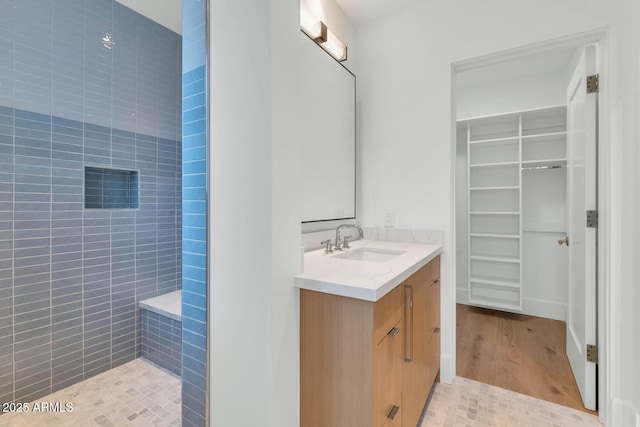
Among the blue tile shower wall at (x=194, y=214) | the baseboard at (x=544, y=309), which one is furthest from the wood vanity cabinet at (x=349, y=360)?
the baseboard at (x=544, y=309)

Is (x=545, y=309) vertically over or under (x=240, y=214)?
under

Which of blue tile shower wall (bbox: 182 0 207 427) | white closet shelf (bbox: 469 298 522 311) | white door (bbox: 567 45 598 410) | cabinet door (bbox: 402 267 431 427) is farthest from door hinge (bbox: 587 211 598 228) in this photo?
blue tile shower wall (bbox: 182 0 207 427)

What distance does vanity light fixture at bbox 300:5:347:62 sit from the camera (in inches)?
69.9

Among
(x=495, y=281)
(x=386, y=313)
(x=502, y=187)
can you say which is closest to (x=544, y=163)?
(x=502, y=187)

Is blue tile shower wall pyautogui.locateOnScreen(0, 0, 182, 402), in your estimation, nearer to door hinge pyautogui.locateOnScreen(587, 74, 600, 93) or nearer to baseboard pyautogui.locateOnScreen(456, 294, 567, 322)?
door hinge pyautogui.locateOnScreen(587, 74, 600, 93)

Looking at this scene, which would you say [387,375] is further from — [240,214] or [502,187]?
[502,187]

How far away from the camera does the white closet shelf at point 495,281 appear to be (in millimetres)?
3005

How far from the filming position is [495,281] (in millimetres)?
3104

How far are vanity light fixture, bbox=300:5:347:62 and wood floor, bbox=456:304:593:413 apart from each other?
2.42m

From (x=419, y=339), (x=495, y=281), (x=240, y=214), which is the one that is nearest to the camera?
(x=240, y=214)

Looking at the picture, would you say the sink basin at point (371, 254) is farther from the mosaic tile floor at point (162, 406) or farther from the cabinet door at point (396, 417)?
the mosaic tile floor at point (162, 406)

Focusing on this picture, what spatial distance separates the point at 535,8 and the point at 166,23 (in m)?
2.06

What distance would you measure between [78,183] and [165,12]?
2.80ft

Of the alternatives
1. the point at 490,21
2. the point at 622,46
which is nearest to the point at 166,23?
the point at 490,21
